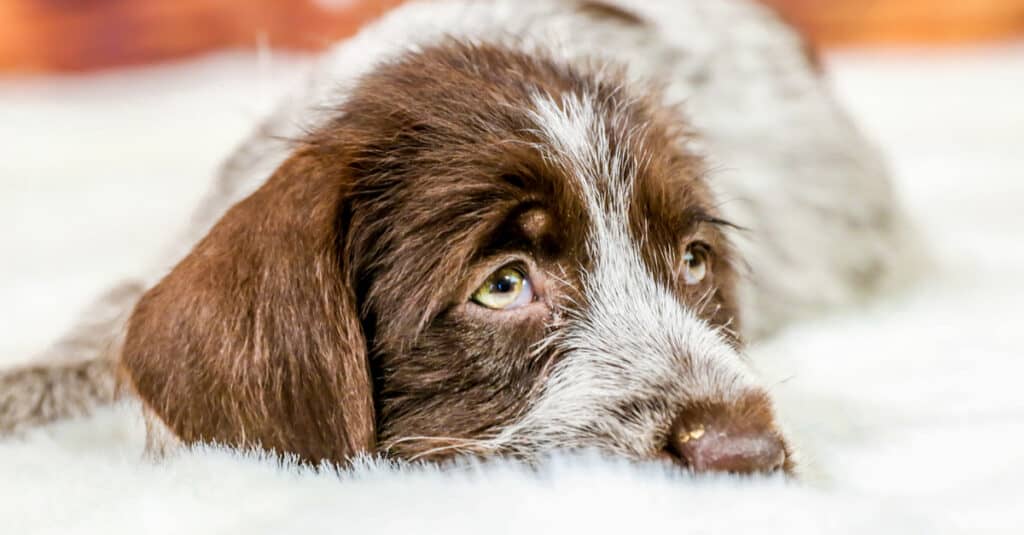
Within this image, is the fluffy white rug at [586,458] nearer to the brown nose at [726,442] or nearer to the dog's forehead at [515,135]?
the brown nose at [726,442]

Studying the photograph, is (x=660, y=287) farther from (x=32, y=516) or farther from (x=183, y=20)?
(x=183, y=20)

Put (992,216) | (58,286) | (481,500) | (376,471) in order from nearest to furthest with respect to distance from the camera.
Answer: (481,500), (376,471), (58,286), (992,216)

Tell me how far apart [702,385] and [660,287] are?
281 mm

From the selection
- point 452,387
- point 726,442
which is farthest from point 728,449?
point 452,387

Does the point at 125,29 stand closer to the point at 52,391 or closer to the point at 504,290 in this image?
the point at 52,391

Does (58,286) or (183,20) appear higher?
(183,20)

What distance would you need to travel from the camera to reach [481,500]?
63.5 inches

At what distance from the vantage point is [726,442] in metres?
1.67

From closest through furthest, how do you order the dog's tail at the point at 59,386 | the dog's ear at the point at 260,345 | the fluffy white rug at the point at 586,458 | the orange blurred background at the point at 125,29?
the fluffy white rug at the point at 586,458 < the dog's ear at the point at 260,345 < the dog's tail at the point at 59,386 < the orange blurred background at the point at 125,29

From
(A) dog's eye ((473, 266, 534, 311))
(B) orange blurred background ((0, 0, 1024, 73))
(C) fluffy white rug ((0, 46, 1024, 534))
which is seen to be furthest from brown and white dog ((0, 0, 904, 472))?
(B) orange blurred background ((0, 0, 1024, 73))

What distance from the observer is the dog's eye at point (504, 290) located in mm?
1930

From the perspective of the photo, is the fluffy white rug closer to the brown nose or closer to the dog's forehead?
the brown nose

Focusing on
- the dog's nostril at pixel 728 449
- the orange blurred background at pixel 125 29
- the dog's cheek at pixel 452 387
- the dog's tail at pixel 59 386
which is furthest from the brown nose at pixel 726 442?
the orange blurred background at pixel 125 29

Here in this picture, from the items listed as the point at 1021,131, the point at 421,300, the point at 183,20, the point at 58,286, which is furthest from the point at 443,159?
the point at 183,20
